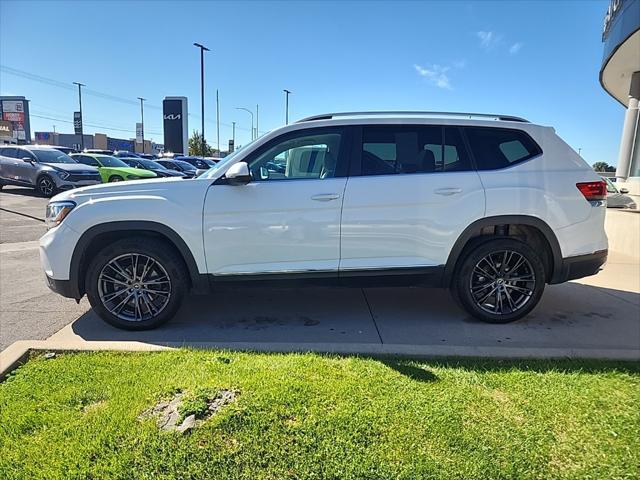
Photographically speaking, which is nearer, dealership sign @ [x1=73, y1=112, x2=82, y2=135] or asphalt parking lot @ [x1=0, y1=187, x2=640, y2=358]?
asphalt parking lot @ [x1=0, y1=187, x2=640, y2=358]

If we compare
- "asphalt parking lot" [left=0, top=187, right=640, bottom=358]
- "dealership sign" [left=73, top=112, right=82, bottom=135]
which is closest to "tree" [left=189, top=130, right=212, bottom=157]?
"dealership sign" [left=73, top=112, right=82, bottom=135]

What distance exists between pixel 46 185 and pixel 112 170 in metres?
2.39

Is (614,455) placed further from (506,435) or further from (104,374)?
(104,374)

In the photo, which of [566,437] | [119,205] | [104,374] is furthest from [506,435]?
[119,205]

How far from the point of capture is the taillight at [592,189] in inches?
168

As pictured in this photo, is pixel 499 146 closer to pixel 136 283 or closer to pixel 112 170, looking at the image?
pixel 136 283

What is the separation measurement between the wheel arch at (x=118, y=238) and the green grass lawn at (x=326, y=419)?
0.84 metres

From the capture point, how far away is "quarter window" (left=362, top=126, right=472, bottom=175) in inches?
165

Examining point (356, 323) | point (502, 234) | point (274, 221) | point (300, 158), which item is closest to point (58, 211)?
point (274, 221)

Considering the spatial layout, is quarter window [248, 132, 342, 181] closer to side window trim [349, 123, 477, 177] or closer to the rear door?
side window trim [349, 123, 477, 177]

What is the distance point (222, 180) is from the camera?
400 centimetres

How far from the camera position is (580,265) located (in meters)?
4.33

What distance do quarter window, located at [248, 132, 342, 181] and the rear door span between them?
0.26 metres

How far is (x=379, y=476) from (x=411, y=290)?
11.6 ft
